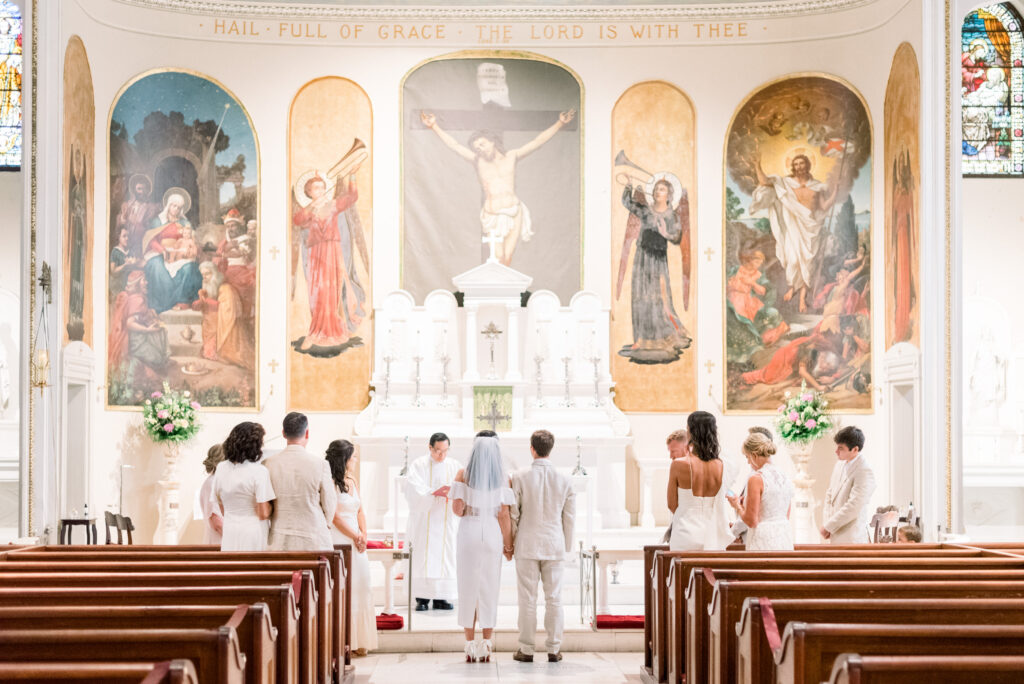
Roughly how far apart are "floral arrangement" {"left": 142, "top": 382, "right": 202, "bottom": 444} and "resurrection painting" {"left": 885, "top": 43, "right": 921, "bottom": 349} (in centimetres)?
774

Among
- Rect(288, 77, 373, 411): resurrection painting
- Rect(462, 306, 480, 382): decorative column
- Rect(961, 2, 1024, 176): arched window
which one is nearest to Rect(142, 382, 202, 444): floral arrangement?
Rect(288, 77, 373, 411): resurrection painting

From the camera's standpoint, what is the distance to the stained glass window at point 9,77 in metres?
14.2

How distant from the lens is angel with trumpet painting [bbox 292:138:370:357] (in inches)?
549

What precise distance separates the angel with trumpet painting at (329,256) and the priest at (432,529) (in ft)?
14.9

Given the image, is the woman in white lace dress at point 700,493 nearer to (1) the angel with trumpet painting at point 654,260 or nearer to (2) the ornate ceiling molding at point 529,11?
(1) the angel with trumpet painting at point 654,260

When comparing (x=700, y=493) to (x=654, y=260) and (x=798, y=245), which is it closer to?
(x=654, y=260)

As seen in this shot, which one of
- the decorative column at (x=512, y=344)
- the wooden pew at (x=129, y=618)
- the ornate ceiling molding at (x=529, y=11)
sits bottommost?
the wooden pew at (x=129, y=618)

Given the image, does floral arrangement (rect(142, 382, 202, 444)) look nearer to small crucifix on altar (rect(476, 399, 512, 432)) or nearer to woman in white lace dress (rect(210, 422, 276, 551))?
small crucifix on altar (rect(476, 399, 512, 432))

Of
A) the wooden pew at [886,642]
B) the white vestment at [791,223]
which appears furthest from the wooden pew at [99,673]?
the white vestment at [791,223]

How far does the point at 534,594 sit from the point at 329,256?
7.21m

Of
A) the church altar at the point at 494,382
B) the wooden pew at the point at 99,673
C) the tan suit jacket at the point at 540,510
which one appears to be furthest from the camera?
the church altar at the point at 494,382

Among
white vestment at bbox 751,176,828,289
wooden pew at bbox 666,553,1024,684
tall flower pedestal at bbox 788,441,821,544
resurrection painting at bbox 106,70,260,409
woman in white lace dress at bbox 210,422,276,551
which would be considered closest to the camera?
wooden pew at bbox 666,553,1024,684

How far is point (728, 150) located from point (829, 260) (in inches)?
69.3

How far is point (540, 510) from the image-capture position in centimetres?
771
